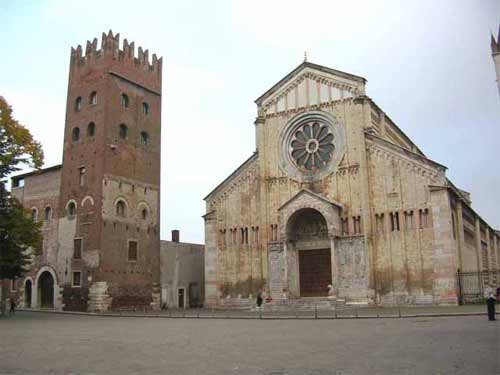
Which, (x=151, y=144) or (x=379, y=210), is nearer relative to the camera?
(x=379, y=210)

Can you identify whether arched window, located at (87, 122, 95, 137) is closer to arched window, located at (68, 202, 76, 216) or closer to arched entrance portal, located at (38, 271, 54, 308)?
arched window, located at (68, 202, 76, 216)

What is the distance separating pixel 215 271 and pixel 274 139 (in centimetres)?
1153

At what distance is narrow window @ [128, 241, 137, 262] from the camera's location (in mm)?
42562

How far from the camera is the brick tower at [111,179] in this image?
40562mm

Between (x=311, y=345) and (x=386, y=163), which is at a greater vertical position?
(x=386, y=163)

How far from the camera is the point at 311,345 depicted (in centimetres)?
1437

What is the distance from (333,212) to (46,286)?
2463 centimetres

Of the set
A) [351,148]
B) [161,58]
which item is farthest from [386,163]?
[161,58]

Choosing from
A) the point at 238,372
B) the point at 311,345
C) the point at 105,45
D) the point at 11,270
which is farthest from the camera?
the point at 105,45

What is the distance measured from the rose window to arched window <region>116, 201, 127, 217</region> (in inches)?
566

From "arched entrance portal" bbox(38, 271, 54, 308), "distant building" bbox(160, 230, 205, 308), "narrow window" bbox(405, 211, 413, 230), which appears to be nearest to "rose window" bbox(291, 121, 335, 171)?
"narrow window" bbox(405, 211, 413, 230)

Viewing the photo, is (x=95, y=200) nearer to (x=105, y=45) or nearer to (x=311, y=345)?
(x=105, y=45)

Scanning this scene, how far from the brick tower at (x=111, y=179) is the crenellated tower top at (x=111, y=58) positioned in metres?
0.09

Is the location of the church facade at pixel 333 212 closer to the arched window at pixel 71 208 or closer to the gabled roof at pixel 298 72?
the gabled roof at pixel 298 72
